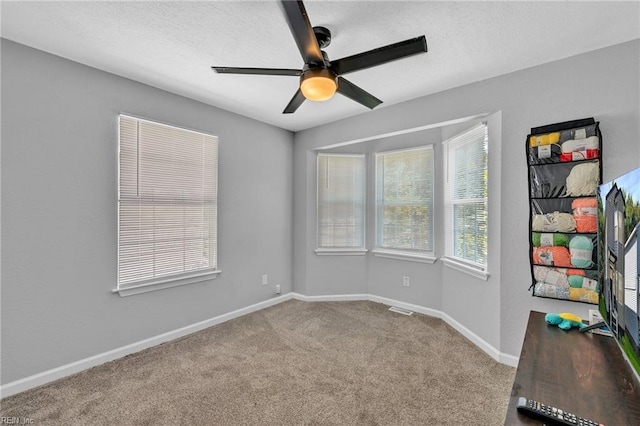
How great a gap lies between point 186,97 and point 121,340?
2.41 meters

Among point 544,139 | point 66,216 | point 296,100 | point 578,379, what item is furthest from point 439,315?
point 66,216

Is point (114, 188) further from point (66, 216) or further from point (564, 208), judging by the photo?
point (564, 208)

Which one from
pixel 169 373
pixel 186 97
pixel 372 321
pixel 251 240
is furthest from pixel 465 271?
pixel 186 97

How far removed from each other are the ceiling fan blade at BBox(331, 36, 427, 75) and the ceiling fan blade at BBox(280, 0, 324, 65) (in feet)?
0.51

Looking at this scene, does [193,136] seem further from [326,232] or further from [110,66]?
[326,232]

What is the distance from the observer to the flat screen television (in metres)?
0.86

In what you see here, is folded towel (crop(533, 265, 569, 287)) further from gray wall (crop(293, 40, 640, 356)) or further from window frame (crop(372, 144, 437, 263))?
window frame (crop(372, 144, 437, 263))

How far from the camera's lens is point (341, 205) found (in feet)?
13.9

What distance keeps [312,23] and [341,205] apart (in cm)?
265

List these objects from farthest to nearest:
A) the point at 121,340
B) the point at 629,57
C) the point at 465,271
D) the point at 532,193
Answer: the point at 465,271
the point at 121,340
the point at 532,193
the point at 629,57

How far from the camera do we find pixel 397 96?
305 cm

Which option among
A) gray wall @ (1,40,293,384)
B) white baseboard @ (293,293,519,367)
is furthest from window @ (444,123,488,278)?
gray wall @ (1,40,293,384)

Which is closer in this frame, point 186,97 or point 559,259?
point 559,259

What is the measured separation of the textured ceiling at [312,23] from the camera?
1715mm
